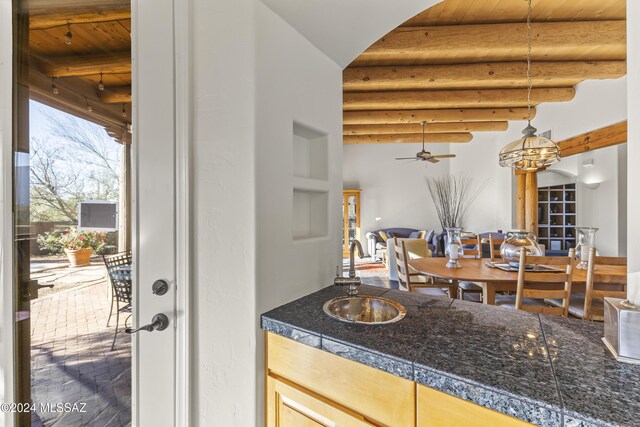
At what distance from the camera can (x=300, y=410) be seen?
0.93 m

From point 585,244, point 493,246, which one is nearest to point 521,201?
point 493,246

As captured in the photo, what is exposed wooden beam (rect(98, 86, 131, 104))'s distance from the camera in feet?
3.78

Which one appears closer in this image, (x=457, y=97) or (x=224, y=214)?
(x=224, y=214)

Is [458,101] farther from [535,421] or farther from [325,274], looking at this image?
[535,421]

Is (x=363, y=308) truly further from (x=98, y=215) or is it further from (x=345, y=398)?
(x=98, y=215)

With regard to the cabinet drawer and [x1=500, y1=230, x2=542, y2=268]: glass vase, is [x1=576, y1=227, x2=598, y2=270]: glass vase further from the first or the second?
the cabinet drawer

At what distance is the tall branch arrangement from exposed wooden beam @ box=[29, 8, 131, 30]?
6.77 m

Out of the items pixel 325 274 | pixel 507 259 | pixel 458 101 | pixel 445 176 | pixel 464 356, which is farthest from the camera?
pixel 445 176

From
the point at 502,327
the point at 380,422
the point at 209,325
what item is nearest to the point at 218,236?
the point at 209,325

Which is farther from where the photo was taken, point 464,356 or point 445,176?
point 445,176

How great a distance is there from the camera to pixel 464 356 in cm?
74

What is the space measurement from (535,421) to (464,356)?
183mm

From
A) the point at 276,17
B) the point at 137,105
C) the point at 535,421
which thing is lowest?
the point at 535,421

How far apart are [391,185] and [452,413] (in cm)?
731
